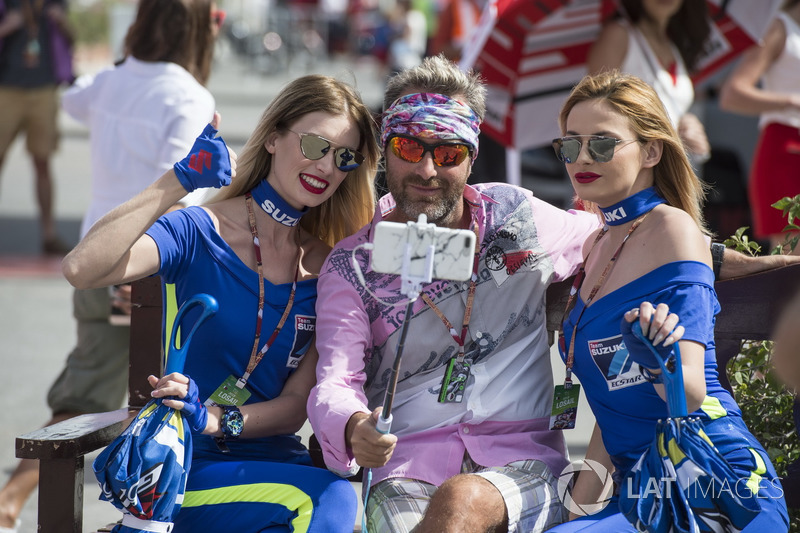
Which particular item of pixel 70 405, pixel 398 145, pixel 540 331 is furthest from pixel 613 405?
pixel 70 405

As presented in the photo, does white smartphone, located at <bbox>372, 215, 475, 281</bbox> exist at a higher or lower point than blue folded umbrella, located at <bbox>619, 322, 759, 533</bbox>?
higher

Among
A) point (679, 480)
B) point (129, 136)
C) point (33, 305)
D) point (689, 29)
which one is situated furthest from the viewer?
point (33, 305)

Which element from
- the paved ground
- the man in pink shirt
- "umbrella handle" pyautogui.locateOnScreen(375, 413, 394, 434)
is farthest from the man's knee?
the paved ground

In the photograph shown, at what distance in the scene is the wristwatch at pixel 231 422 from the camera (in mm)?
2900

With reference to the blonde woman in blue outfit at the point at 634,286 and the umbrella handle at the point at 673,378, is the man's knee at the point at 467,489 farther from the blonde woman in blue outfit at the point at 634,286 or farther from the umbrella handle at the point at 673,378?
the umbrella handle at the point at 673,378

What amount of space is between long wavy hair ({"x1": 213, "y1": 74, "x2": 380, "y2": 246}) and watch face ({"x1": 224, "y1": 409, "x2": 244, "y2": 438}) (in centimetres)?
74

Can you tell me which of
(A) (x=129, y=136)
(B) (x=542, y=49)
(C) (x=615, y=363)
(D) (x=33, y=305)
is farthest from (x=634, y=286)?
(D) (x=33, y=305)

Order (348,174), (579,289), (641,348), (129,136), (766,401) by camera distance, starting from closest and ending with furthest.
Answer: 1. (641,348)
2. (579,289)
3. (766,401)
4. (348,174)
5. (129,136)

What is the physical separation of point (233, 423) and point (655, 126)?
1461 millimetres

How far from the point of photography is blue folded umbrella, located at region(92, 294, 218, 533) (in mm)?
2549

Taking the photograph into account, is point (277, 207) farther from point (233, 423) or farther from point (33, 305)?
point (33, 305)

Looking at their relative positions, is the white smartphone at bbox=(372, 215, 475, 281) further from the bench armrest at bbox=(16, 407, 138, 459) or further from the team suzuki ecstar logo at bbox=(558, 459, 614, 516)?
the bench armrest at bbox=(16, 407, 138, 459)

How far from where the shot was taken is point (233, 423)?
2.91 meters

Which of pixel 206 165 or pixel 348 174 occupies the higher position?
pixel 206 165
